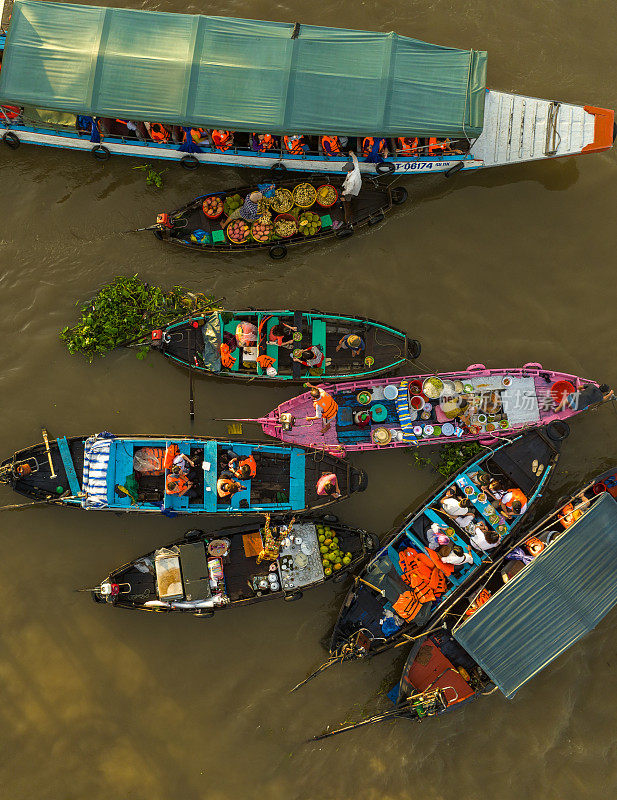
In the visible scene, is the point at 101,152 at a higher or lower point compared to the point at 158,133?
lower

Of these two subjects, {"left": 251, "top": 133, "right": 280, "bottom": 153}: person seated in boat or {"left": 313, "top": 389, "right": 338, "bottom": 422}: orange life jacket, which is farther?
{"left": 251, "top": 133, "right": 280, "bottom": 153}: person seated in boat

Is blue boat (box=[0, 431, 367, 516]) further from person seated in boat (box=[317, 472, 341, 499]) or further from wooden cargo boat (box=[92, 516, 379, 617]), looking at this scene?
wooden cargo boat (box=[92, 516, 379, 617])

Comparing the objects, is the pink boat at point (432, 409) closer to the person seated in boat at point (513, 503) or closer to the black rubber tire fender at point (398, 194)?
the person seated in boat at point (513, 503)

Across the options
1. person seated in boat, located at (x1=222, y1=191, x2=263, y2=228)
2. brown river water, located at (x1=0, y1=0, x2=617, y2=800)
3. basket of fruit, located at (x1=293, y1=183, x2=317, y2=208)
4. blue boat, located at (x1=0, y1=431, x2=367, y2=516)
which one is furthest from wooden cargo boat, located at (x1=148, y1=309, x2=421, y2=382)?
basket of fruit, located at (x1=293, y1=183, x2=317, y2=208)

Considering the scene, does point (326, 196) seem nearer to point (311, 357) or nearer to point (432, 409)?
point (311, 357)

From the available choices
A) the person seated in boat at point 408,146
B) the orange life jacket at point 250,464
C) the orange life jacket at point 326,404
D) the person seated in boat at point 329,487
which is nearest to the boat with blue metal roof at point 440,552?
the person seated in boat at point 329,487

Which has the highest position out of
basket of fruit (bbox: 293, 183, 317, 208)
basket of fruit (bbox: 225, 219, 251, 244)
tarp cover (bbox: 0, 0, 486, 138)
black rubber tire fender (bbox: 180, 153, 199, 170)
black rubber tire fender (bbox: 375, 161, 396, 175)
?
tarp cover (bbox: 0, 0, 486, 138)

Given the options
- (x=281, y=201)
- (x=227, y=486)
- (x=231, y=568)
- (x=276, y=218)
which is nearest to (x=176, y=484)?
(x=227, y=486)
